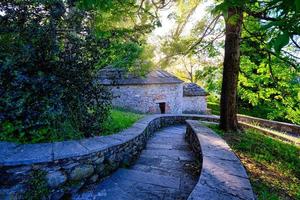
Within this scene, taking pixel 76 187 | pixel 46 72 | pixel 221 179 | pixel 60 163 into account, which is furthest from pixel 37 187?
pixel 221 179

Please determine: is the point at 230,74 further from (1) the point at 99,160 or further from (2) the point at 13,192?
(2) the point at 13,192

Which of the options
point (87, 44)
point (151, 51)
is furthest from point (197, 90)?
point (87, 44)

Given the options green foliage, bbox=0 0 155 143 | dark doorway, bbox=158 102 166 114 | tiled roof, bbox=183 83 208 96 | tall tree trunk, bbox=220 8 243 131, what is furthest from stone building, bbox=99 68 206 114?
green foliage, bbox=0 0 155 143

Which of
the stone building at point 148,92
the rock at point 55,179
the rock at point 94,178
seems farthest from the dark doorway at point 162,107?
the rock at point 55,179

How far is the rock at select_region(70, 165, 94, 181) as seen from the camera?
3.26 metres

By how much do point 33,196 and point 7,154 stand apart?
648 millimetres

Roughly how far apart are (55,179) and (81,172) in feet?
1.30

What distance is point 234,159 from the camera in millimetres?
3736

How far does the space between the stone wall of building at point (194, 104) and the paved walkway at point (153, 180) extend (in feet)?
46.2

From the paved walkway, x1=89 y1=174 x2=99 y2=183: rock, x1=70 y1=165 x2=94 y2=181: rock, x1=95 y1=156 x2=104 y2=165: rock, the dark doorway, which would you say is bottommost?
the paved walkway

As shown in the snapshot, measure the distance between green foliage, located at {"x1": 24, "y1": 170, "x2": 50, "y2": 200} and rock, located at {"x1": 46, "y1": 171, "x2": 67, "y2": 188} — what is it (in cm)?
5

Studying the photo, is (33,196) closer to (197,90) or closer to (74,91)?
(74,91)

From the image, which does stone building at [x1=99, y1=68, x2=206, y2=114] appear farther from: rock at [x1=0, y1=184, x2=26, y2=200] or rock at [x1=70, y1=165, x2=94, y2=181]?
rock at [x1=0, y1=184, x2=26, y2=200]

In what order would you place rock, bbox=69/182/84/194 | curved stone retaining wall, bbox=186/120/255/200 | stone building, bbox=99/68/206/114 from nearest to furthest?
curved stone retaining wall, bbox=186/120/255/200, rock, bbox=69/182/84/194, stone building, bbox=99/68/206/114
